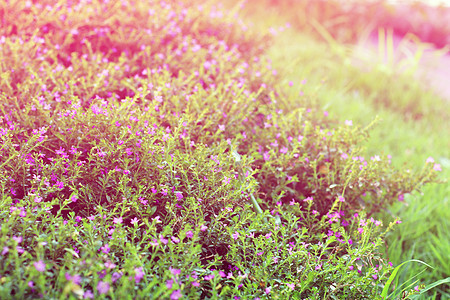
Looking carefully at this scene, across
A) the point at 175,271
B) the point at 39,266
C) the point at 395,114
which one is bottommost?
the point at 395,114

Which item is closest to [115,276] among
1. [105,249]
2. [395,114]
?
[105,249]

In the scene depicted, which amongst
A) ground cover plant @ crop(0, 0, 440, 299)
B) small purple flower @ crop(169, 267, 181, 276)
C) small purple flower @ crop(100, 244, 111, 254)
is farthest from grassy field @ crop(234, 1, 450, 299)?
small purple flower @ crop(100, 244, 111, 254)

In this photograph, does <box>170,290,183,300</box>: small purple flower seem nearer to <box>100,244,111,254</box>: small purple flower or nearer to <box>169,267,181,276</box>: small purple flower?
<box>169,267,181,276</box>: small purple flower

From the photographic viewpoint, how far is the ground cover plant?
1.36m

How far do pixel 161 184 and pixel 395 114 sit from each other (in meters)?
3.74

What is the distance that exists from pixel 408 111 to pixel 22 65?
4334 mm

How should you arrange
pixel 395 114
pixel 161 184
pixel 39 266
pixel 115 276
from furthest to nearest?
pixel 395 114
pixel 161 184
pixel 115 276
pixel 39 266

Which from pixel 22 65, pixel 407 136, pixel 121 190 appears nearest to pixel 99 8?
pixel 22 65

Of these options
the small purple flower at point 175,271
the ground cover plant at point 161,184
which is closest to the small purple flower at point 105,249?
the ground cover plant at point 161,184

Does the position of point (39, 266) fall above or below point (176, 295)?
above

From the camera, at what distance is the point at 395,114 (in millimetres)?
4621

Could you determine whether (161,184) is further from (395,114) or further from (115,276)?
(395,114)

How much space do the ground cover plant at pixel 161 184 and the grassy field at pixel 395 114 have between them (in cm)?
36

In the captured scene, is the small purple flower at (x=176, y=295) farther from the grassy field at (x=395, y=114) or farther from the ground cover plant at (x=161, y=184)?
the grassy field at (x=395, y=114)
